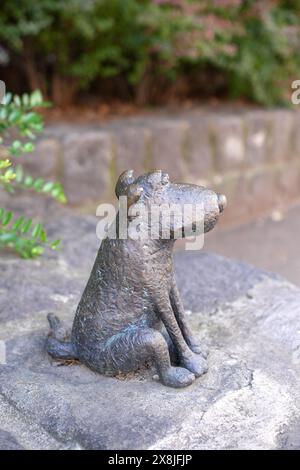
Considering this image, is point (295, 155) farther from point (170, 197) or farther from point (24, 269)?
point (170, 197)

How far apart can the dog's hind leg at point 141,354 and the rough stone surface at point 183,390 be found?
0.12 feet

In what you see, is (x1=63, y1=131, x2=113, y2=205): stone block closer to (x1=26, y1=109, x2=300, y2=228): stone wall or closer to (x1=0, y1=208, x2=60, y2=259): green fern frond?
(x1=26, y1=109, x2=300, y2=228): stone wall

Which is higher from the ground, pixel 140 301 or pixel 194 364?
pixel 140 301

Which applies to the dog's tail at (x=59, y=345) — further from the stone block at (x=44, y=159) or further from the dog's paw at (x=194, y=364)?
the stone block at (x=44, y=159)

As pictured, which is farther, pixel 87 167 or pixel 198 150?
pixel 198 150

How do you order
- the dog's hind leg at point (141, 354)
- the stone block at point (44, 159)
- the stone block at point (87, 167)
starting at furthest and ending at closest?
the stone block at point (87, 167), the stone block at point (44, 159), the dog's hind leg at point (141, 354)

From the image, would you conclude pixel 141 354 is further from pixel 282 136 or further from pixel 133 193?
pixel 282 136

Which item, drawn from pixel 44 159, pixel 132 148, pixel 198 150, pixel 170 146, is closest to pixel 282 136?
pixel 198 150

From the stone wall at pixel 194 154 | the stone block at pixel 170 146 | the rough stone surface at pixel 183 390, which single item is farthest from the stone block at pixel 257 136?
the rough stone surface at pixel 183 390

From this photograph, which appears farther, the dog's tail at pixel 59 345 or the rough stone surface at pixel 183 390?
the dog's tail at pixel 59 345

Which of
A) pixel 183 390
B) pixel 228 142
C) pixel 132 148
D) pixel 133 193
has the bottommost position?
pixel 183 390

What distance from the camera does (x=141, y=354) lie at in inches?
57.8

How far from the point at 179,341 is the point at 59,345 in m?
0.35

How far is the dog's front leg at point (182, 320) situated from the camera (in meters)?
1.57
